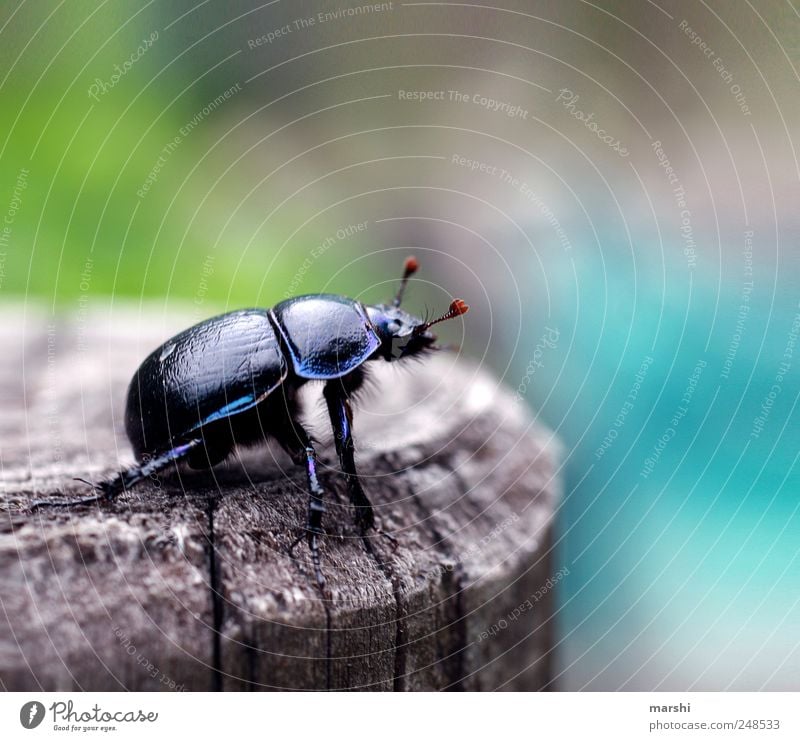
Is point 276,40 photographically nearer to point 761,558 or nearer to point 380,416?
point 380,416

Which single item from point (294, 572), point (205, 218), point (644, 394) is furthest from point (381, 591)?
point (205, 218)

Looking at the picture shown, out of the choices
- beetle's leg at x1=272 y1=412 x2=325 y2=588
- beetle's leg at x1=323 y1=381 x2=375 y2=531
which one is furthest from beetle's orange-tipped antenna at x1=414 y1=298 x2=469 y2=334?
beetle's leg at x1=272 y1=412 x2=325 y2=588

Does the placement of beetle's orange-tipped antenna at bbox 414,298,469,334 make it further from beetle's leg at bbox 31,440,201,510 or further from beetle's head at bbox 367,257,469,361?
beetle's leg at bbox 31,440,201,510

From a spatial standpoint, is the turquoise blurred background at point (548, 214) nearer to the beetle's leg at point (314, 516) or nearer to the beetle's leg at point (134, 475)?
the beetle's leg at point (314, 516)

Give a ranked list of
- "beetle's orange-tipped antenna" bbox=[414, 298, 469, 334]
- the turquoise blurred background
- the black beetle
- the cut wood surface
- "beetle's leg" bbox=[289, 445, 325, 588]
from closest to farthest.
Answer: the cut wood surface
"beetle's leg" bbox=[289, 445, 325, 588]
the black beetle
"beetle's orange-tipped antenna" bbox=[414, 298, 469, 334]
the turquoise blurred background

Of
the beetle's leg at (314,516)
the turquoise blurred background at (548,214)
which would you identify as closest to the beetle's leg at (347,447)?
the beetle's leg at (314,516)

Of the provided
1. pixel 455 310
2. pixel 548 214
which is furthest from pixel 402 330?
pixel 548 214
